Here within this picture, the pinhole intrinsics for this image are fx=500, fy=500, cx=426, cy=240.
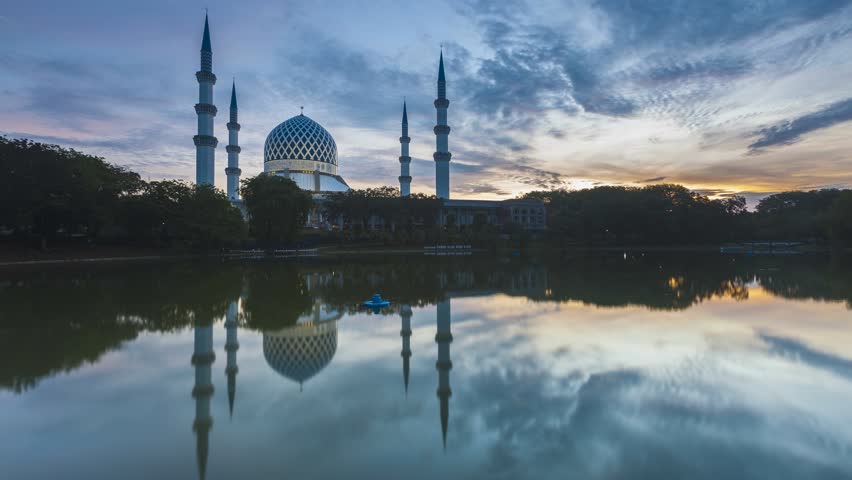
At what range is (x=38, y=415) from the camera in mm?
5285

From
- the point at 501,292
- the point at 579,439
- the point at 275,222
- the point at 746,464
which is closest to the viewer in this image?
the point at 746,464

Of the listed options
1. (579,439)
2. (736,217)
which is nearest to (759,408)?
(579,439)

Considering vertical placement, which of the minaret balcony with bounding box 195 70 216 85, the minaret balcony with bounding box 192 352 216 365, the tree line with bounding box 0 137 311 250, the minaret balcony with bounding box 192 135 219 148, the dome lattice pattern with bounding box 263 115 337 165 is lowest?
the minaret balcony with bounding box 192 352 216 365

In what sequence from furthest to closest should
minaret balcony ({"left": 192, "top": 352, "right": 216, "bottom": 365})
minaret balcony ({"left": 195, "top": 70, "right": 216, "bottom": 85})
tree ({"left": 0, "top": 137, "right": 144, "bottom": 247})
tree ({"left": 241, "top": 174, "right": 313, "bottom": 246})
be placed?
minaret balcony ({"left": 195, "top": 70, "right": 216, "bottom": 85}) → tree ({"left": 241, "top": 174, "right": 313, "bottom": 246}) → tree ({"left": 0, "top": 137, "right": 144, "bottom": 247}) → minaret balcony ({"left": 192, "top": 352, "right": 216, "bottom": 365})

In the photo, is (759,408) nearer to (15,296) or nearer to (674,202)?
(15,296)

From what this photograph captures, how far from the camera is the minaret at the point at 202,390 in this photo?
4505mm

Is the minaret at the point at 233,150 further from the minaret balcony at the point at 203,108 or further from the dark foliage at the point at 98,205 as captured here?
the dark foliage at the point at 98,205

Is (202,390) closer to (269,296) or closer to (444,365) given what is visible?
(444,365)

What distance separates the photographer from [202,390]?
6.18 metres

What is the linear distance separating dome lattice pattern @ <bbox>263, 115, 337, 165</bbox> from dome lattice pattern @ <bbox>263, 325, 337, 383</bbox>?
56.1 metres

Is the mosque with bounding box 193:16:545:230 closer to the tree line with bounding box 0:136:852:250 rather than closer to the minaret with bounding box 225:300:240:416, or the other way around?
the tree line with bounding box 0:136:852:250

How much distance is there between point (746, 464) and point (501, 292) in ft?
38.6

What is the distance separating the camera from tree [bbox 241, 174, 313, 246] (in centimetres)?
3816

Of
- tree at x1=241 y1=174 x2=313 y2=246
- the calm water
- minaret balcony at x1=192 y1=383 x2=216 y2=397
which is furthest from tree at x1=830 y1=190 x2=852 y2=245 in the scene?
minaret balcony at x1=192 y1=383 x2=216 y2=397
